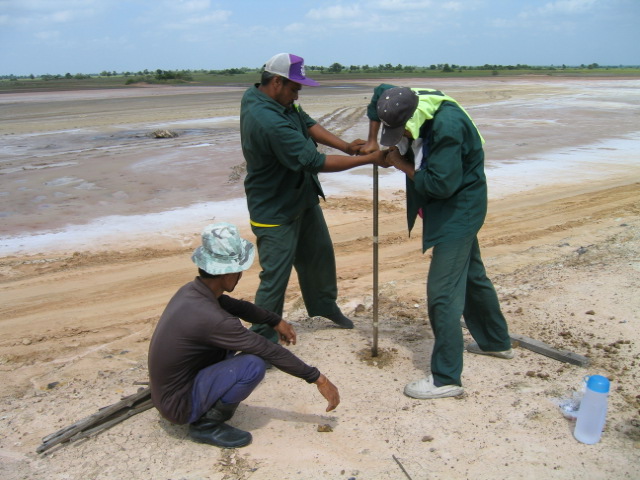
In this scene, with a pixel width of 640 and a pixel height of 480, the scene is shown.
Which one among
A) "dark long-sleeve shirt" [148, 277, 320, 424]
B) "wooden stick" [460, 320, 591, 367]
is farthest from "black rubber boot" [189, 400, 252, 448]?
"wooden stick" [460, 320, 591, 367]

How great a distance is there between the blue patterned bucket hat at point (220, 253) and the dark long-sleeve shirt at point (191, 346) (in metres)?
0.14

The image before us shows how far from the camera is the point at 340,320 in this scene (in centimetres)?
482

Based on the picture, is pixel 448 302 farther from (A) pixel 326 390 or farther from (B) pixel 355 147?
(B) pixel 355 147

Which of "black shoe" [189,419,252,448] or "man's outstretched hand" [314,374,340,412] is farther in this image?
"black shoe" [189,419,252,448]

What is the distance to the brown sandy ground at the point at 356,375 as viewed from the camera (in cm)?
312

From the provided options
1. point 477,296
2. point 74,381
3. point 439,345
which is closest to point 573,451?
point 439,345

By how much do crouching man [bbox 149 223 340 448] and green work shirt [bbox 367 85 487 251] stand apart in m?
1.10

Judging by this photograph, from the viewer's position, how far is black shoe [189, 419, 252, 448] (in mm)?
3234

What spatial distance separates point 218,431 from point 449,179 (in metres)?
1.87

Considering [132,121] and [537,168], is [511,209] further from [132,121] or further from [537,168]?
[132,121]

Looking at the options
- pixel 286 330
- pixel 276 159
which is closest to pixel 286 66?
pixel 276 159

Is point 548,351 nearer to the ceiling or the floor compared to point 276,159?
nearer to the floor

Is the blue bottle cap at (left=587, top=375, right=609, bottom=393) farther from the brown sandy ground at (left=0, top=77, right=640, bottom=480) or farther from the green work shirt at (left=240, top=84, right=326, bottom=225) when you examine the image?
the green work shirt at (left=240, top=84, right=326, bottom=225)

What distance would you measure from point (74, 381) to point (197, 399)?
1.51 metres
